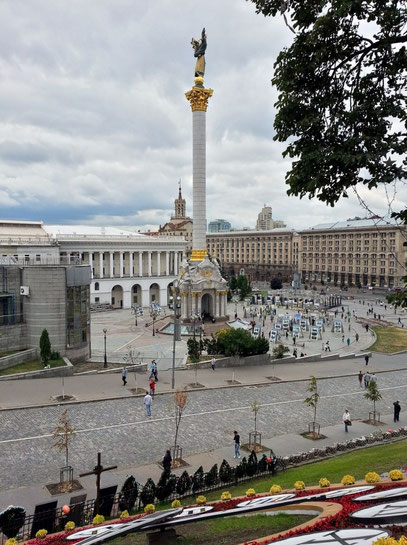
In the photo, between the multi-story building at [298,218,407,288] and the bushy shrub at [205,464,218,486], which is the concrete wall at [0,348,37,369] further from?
the multi-story building at [298,218,407,288]

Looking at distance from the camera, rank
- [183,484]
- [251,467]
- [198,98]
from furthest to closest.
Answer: [198,98] < [251,467] < [183,484]

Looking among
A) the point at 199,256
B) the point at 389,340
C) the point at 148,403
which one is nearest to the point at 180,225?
the point at 199,256

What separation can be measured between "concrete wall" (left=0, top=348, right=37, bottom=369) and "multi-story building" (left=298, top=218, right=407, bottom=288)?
96.5 meters

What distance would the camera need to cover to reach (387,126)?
11461 mm

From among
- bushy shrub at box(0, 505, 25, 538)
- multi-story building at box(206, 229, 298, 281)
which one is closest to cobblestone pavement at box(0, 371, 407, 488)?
bushy shrub at box(0, 505, 25, 538)

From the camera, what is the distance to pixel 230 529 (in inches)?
453

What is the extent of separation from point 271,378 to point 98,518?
24.1 m

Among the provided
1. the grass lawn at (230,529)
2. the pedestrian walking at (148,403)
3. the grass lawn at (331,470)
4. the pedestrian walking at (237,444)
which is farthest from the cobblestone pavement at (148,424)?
the grass lawn at (230,529)

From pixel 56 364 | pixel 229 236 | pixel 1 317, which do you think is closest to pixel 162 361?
pixel 56 364

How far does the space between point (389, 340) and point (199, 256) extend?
89.8 ft

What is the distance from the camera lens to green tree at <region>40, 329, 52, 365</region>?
111 ft

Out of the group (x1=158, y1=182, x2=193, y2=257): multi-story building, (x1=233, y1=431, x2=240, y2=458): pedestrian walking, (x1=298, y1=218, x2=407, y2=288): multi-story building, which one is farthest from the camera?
(x1=158, y1=182, x2=193, y2=257): multi-story building

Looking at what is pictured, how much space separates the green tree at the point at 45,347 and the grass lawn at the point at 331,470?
20921mm

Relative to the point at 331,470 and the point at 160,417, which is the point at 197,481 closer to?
the point at 331,470
